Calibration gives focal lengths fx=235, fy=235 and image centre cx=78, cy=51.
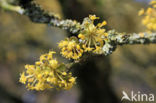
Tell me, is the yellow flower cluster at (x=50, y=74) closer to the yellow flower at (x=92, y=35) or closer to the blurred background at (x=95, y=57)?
the yellow flower at (x=92, y=35)

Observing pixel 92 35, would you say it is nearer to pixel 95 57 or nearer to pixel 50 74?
pixel 50 74

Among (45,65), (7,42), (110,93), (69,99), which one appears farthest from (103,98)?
(69,99)

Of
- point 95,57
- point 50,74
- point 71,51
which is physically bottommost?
point 50,74

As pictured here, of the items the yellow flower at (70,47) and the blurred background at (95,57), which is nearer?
the yellow flower at (70,47)

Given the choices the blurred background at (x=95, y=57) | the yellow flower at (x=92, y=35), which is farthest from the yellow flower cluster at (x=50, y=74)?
the blurred background at (x=95, y=57)

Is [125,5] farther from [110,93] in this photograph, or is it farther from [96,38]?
[96,38]

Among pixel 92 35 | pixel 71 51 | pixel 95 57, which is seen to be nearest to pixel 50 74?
pixel 71 51

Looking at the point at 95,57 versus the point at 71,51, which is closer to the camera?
the point at 71,51

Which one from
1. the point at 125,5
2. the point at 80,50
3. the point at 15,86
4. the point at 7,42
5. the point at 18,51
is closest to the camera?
the point at 80,50

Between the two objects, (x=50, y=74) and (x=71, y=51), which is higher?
(x=71, y=51)
